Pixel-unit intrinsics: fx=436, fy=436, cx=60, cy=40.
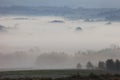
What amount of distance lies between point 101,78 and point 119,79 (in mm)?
7985

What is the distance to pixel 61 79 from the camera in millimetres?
183125

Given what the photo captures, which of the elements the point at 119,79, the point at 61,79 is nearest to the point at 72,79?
the point at 61,79

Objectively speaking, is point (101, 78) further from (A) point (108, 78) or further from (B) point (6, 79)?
(B) point (6, 79)

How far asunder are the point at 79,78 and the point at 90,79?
698 cm

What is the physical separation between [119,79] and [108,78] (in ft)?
26.7

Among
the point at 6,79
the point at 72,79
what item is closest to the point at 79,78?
the point at 72,79

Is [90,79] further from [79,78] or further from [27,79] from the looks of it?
[27,79]

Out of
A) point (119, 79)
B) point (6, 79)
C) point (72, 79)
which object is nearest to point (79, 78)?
point (72, 79)

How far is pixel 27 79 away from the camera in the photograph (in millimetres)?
184625

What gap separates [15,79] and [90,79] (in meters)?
32.4

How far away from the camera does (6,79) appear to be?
18725cm

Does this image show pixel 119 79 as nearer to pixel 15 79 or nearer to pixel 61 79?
pixel 61 79

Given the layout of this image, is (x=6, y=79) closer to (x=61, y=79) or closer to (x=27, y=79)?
(x=27, y=79)

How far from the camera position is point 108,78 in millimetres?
185375
